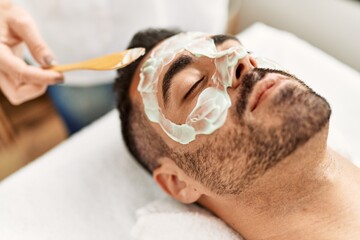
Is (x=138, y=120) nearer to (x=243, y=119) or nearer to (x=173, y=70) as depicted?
(x=173, y=70)

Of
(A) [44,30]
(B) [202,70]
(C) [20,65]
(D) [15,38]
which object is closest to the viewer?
(B) [202,70]

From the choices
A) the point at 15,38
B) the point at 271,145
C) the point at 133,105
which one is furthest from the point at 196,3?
the point at 271,145

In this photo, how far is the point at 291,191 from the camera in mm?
879

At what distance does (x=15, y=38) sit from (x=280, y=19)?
113 centimetres

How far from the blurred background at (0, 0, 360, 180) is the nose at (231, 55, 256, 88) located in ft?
2.67

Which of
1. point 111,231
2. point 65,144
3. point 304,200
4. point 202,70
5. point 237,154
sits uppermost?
point 202,70

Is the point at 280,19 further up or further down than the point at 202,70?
further down

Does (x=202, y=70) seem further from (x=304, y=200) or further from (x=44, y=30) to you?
(x=44, y=30)

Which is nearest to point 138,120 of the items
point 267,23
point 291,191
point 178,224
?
point 178,224

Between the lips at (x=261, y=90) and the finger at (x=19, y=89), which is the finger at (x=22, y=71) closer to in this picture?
the finger at (x=19, y=89)

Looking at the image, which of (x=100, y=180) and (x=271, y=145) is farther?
(x=100, y=180)

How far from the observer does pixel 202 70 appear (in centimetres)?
93

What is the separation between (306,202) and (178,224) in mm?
355

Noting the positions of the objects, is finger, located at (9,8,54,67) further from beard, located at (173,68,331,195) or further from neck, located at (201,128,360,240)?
neck, located at (201,128,360,240)
